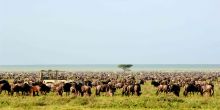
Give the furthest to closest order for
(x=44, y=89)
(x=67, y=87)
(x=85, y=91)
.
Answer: (x=67, y=87) < (x=44, y=89) < (x=85, y=91)

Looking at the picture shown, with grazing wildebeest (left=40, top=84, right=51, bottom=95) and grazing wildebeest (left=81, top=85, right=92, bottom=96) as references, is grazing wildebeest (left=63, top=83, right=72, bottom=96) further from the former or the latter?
grazing wildebeest (left=81, top=85, right=92, bottom=96)

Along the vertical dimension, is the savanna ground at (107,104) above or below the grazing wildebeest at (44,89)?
below

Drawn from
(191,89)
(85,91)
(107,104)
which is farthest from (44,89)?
(191,89)

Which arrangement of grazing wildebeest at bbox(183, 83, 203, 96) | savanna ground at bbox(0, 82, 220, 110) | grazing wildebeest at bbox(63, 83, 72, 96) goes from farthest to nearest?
grazing wildebeest at bbox(63, 83, 72, 96)
grazing wildebeest at bbox(183, 83, 203, 96)
savanna ground at bbox(0, 82, 220, 110)

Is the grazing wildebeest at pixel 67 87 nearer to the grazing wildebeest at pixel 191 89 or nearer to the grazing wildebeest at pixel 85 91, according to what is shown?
the grazing wildebeest at pixel 85 91

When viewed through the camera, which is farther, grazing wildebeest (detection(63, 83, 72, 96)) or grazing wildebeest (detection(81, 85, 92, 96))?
grazing wildebeest (detection(63, 83, 72, 96))

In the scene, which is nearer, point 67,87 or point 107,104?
point 107,104

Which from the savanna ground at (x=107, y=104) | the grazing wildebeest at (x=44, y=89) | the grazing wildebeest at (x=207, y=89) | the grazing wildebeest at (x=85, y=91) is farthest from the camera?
the grazing wildebeest at (x=44, y=89)

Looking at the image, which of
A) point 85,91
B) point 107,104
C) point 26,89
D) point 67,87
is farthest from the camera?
point 67,87

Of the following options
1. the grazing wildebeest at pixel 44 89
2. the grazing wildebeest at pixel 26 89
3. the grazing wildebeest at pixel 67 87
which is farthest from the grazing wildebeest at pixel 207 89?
the grazing wildebeest at pixel 26 89

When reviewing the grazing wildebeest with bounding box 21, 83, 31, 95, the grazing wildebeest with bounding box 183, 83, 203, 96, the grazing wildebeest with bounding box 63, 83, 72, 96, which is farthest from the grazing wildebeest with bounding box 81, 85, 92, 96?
the grazing wildebeest with bounding box 183, 83, 203, 96

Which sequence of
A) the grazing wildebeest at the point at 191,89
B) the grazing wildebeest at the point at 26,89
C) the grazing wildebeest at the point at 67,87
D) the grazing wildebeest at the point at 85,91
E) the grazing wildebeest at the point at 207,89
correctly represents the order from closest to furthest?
the grazing wildebeest at the point at 85,91 < the grazing wildebeest at the point at 26,89 < the grazing wildebeest at the point at 207,89 < the grazing wildebeest at the point at 191,89 < the grazing wildebeest at the point at 67,87

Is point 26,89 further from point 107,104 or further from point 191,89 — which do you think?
point 191,89

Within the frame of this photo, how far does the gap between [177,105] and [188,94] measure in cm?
1221
